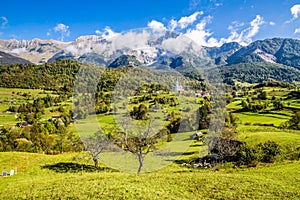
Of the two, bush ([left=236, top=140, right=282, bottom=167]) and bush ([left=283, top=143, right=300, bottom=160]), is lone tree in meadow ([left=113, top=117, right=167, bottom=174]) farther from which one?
bush ([left=283, top=143, right=300, bottom=160])

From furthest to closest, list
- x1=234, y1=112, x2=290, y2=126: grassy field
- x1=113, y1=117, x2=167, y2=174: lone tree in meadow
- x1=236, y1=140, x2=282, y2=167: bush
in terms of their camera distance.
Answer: x1=234, y1=112, x2=290, y2=126: grassy field, x1=236, y1=140, x2=282, y2=167: bush, x1=113, y1=117, x2=167, y2=174: lone tree in meadow

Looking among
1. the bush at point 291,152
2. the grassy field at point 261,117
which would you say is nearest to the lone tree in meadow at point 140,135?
the bush at point 291,152

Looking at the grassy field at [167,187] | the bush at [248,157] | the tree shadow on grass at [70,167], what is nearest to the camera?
the grassy field at [167,187]

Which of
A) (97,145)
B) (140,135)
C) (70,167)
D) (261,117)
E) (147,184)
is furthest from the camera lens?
(261,117)

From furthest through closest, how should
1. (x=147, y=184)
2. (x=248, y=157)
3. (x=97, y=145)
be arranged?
(x=248, y=157) → (x=97, y=145) → (x=147, y=184)

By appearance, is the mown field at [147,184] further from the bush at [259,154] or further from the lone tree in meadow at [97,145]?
the lone tree in meadow at [97,145]

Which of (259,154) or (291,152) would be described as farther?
(291,152)

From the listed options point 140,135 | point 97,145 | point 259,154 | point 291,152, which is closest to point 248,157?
point 259,154

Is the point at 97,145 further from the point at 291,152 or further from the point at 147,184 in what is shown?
the point at 291,152

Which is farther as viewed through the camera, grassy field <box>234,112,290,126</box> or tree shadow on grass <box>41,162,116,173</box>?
grassy field <box>234,112,290,126</box>

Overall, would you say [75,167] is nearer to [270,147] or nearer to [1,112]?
[270,147]

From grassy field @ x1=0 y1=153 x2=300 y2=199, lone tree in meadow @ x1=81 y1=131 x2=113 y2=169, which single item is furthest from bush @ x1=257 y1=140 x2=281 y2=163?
lone tree in meadow @ x1=81 y1=131 x2=113 y2=169

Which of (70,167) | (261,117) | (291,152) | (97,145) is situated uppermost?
(97,145)

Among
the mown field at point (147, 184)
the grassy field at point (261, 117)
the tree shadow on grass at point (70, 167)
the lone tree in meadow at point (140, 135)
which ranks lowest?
the tree shadow on grass at point (70, 167)
